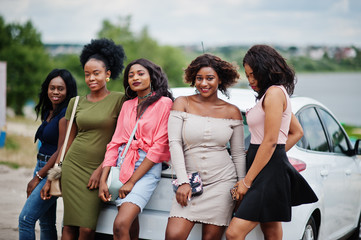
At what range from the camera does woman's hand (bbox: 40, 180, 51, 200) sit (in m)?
3.95

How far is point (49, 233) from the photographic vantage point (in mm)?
4387

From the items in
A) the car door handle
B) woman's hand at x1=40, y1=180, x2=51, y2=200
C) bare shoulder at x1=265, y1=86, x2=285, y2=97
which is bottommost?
woman's hand at x1=40, y1=180, x2=51, y2=200

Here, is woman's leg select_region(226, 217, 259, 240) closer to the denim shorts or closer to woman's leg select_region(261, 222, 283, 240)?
woman's leg select_region(261, 222, 283, 240)

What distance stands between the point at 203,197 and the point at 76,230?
3.80ft

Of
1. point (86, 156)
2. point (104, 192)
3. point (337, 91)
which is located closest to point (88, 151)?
point (86, 156)

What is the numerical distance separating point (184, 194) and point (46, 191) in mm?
1293

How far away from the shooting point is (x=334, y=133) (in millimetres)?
5191

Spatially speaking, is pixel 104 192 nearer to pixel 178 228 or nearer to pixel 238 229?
pixel 178 228

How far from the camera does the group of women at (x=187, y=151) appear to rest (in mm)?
3252

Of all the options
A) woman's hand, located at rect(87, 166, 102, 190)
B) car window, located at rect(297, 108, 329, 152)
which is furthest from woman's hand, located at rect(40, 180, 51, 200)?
car window, located at rect(297, 108, 329, 152)

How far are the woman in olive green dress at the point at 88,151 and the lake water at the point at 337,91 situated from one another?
5949 cm

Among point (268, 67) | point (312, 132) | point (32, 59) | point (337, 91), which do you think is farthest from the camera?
point (337, 91)

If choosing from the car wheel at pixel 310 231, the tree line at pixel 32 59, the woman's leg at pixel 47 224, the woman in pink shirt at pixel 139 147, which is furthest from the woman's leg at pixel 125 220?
the tree line at pixel 32 59

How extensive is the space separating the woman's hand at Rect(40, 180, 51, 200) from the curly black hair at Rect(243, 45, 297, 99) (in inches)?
74.6
